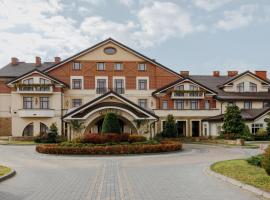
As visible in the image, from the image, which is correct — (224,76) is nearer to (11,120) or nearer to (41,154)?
(11,120)

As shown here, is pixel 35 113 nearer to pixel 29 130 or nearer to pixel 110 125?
pixel 29 130

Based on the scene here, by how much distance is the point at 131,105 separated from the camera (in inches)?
1369

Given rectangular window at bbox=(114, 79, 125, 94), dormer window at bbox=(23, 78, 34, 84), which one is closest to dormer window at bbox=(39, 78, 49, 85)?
dormer window at bbox=(23, 78, 34, 84)

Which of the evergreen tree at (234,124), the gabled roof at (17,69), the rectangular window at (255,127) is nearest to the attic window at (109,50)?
the gabled roof at (17,69)

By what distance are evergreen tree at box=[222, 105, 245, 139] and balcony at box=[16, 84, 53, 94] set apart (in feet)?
74.0

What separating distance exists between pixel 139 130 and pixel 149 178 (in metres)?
19.2

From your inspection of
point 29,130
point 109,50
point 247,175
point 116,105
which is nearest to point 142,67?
point 109,50

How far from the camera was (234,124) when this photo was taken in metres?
40.9

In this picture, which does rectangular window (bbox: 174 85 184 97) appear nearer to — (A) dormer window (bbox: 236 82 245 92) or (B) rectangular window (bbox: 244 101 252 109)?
(A) dormer window (bbox: 236 82 245 92)

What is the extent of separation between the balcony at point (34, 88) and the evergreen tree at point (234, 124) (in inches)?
888

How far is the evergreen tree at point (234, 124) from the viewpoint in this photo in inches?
1608

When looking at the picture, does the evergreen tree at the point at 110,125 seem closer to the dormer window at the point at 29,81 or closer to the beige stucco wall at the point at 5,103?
the dormer window at the point at 29,81

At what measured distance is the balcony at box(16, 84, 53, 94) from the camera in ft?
149

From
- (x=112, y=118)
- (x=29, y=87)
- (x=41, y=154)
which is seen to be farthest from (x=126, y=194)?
(x=29, y=87)
